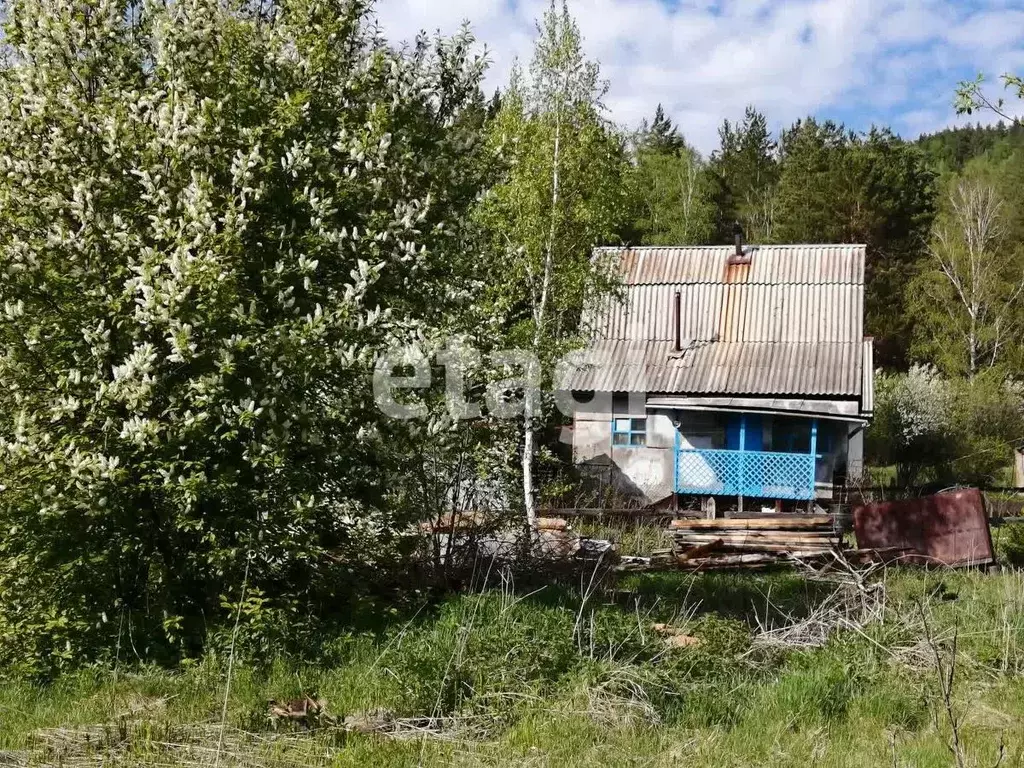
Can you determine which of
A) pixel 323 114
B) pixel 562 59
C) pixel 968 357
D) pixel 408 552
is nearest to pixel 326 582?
pixel 408 552

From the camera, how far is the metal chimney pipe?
2409cm

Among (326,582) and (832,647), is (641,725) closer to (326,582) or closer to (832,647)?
(832,647)

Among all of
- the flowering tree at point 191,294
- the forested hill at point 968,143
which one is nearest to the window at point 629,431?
the flowering tree at point 191,294

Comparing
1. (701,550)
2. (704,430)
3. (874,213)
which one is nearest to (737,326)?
(704,430)

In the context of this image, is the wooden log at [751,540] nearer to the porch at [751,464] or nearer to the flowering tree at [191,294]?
the porch at [751,464]

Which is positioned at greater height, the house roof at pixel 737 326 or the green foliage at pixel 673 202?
the green foliage at pixel 673 202

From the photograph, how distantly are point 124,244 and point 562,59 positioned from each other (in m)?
14.9

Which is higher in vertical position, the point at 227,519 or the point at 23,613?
the point at 227,519

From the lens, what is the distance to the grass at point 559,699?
5.52 m

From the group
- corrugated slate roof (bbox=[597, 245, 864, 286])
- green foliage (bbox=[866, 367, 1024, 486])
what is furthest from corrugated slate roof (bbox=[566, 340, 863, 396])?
green foliage (bbox=[866, 367, 1024, 486])

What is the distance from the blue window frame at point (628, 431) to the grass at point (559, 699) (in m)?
15.0

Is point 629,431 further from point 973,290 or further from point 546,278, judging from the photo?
point 973,290

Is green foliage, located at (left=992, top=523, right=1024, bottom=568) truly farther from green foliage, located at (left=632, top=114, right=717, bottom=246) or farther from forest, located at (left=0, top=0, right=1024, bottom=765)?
green foliage, located at (left=632, top=114, right=717, bottom=246)

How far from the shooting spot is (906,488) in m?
19.7
